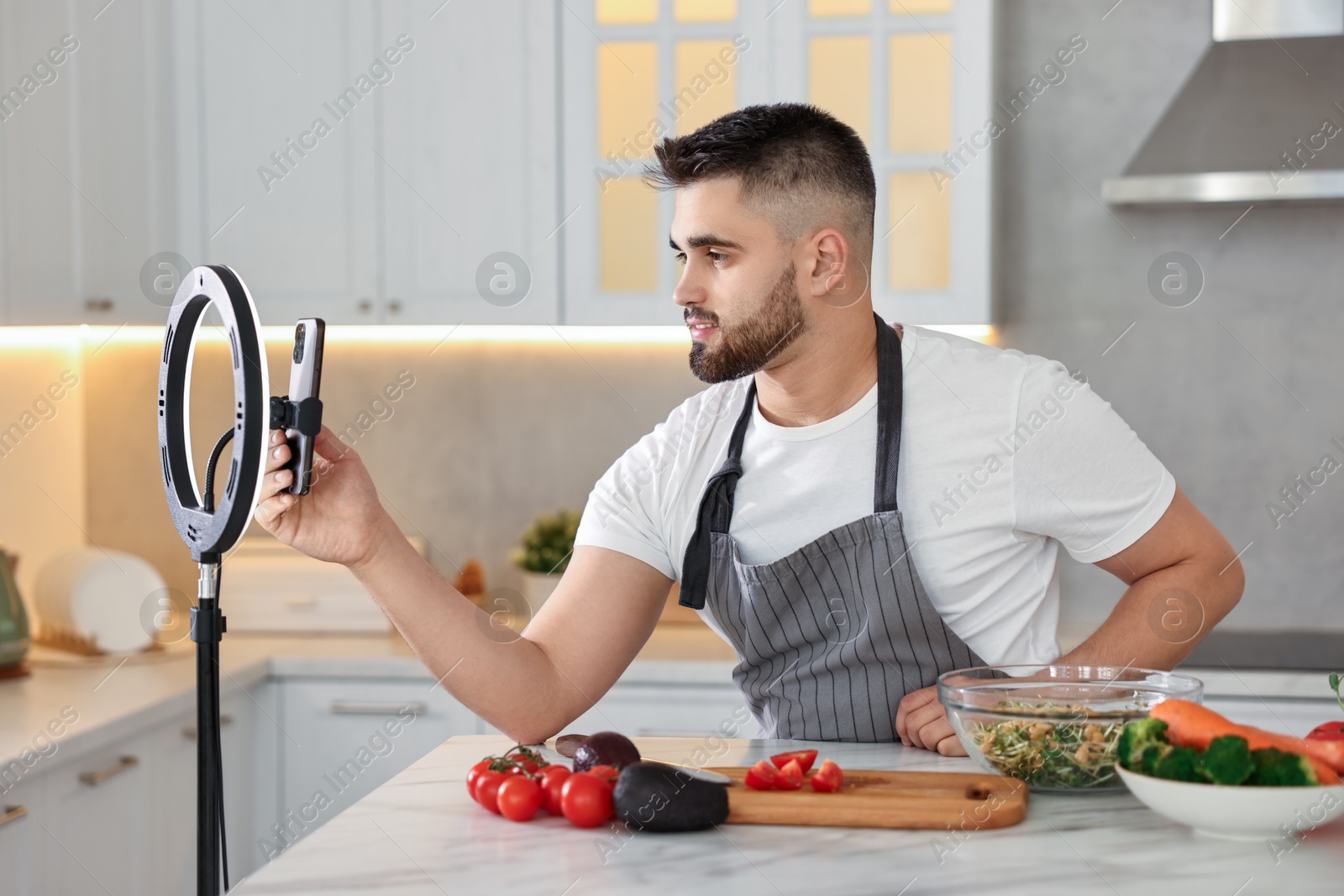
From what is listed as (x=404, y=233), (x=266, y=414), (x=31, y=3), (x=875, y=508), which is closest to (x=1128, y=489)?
(x=875, y=508)

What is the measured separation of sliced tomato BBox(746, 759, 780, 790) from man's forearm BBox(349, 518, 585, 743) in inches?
14.2

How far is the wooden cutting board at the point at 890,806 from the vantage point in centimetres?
104

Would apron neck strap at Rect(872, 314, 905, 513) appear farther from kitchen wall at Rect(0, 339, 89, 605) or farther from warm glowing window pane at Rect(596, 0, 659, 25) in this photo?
kitchen wall at Rect(0, 339, 89, 605)

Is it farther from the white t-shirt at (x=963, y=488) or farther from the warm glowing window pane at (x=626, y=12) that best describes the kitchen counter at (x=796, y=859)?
the warm glowing window pane at (x=626, y=12)

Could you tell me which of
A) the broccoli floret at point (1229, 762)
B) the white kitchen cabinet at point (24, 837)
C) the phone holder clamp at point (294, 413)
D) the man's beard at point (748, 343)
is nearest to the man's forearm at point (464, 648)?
the phone holder clamp at point (294, 413)

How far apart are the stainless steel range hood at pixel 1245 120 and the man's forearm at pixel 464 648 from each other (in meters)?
1.73

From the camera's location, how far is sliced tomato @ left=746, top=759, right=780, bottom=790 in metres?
1.12

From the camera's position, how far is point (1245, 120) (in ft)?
8.59

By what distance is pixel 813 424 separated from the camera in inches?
63.0

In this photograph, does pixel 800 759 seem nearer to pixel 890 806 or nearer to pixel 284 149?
pixel 890 806

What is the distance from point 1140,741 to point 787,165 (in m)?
0.90

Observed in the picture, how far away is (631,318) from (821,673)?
1372 mm

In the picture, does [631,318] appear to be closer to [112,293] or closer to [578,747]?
[112,293]

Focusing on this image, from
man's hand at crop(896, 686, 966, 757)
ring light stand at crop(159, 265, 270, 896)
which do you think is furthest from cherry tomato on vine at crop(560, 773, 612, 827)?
man's hand at crop(896, 686, 966, 757)
